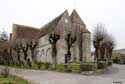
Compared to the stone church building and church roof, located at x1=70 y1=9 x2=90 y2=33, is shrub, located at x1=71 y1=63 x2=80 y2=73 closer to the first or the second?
the stone church building

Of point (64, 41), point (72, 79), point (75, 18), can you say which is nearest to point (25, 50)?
point (64, 41)

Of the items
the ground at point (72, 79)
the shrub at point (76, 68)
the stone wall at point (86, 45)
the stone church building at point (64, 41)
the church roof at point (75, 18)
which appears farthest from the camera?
the church roof at point (75, 18)

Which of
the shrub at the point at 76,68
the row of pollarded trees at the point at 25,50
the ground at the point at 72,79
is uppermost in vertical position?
the row of pollarded trees at the point at 25,50

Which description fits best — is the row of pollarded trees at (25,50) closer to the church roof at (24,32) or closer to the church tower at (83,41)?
the church roof at (24,32)

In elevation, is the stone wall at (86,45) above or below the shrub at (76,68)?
above

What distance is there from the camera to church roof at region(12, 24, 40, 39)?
56.1 metres

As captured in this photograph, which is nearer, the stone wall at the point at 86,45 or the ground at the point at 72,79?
the ground at the point at 72,79

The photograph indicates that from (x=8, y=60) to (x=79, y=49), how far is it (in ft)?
60.3

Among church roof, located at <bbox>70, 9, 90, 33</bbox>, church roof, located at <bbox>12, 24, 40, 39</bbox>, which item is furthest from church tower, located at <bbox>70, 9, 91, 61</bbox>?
church roof, located at <bbox>12, 24, 40, 39</bbox>

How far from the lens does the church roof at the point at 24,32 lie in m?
56.1

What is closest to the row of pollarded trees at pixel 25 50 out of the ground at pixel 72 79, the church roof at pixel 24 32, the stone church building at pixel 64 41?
the stone church building at pixel 64 41

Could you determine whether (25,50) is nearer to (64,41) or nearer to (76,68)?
(64,41)

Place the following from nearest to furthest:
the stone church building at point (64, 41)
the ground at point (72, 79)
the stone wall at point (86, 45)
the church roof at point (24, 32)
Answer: the ground at point (72, 79) < the stone church building at point (64, 41) < the stone wall at point (86, 45) < the church roof at point (24, 32)

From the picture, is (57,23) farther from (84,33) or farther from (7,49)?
(7,49)
